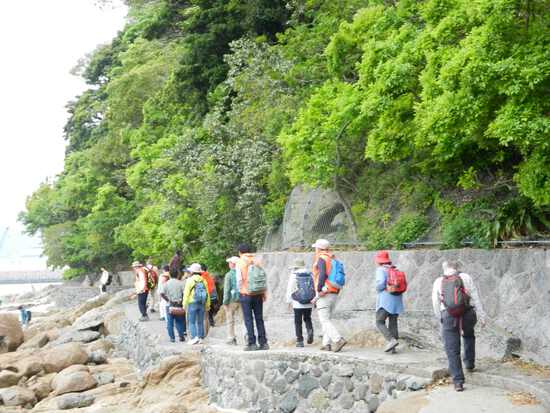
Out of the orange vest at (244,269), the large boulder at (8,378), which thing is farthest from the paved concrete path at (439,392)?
the large boulder at (8,378)

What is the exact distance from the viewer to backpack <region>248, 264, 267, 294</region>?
521 inches

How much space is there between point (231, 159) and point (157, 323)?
548 centimetres

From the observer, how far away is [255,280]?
13.2 m

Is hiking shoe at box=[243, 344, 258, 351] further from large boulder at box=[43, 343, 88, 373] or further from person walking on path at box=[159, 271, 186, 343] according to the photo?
large boulder at box=[43, 343, 88, 373]

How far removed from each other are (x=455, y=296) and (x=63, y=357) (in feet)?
46.3

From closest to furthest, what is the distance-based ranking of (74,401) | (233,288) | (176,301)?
(233,288) < (74,401) < (176,301)

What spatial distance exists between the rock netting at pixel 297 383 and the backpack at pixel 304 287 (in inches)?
41.8

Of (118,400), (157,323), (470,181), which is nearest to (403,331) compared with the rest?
(470,181)

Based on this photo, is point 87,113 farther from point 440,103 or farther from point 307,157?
point 440,103

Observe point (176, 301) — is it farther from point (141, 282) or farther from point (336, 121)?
point (336, 121)

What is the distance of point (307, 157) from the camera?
17703 mm

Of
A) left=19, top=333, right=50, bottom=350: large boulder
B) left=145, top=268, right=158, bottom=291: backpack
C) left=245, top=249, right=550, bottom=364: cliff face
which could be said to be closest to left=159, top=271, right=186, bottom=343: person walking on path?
left=245, top=249, right=550, bottom=364: cliff face

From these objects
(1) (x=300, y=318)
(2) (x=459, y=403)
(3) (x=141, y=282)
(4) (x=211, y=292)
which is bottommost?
(2) (x=459, y=403)

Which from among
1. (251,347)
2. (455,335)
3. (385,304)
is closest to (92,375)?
(251,347)
